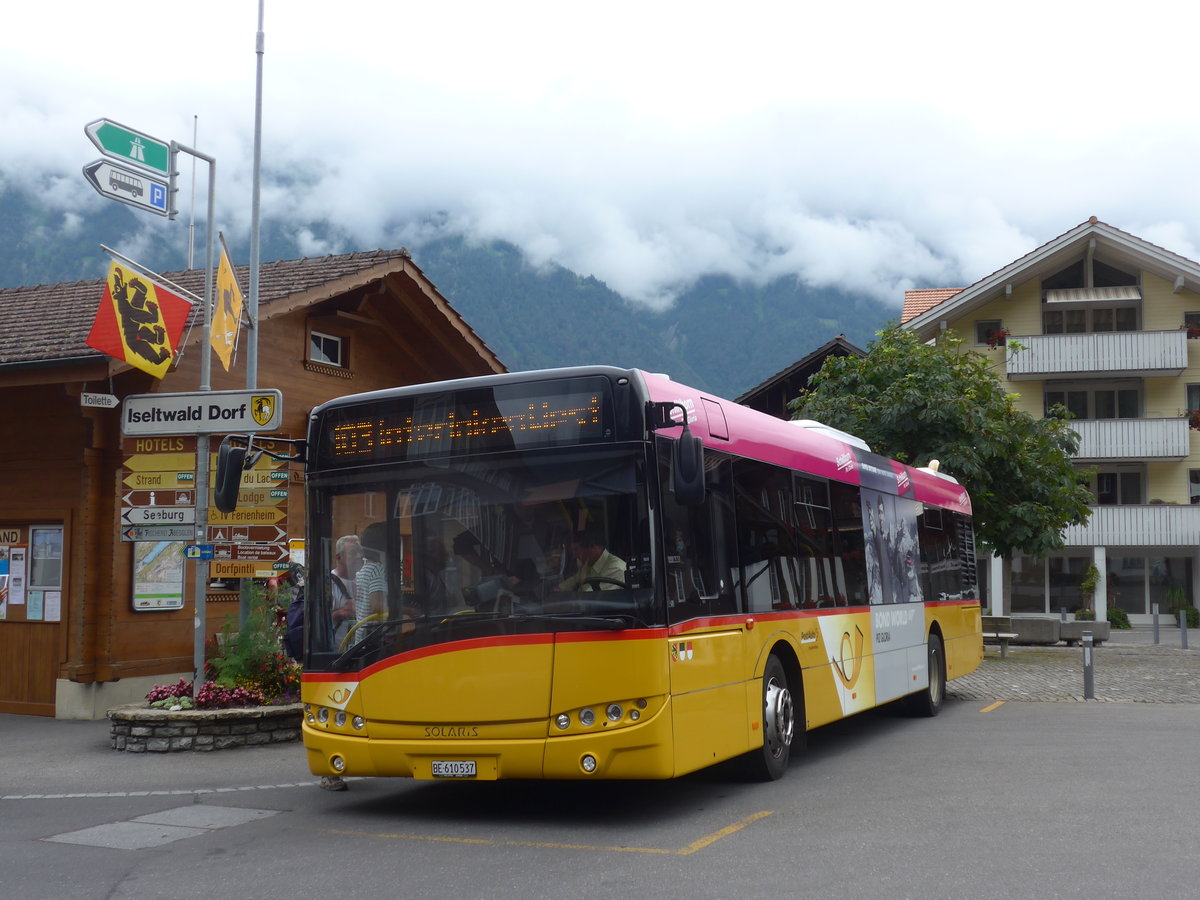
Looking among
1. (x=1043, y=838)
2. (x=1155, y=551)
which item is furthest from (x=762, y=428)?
(x=1155, y=551)

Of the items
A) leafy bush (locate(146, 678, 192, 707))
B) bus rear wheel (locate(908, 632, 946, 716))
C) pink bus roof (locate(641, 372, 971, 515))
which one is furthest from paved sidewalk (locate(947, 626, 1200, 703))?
leafy bush (locate(146, 678, 192, 707))

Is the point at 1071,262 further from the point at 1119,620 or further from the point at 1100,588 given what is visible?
the point at 1119,620

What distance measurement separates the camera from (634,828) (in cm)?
803

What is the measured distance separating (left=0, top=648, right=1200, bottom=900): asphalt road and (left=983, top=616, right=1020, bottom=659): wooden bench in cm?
1479

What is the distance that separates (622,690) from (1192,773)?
4.98m

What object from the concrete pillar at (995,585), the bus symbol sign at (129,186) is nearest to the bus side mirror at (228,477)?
the bus symbol sign at (129,186)

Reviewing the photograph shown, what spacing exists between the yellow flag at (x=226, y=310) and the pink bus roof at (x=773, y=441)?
5874 millimetres

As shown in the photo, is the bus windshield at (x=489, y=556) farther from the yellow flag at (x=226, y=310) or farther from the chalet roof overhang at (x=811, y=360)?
the chalet roof overhang at (x=811, y=360)

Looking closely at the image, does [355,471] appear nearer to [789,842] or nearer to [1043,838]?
[789,842]

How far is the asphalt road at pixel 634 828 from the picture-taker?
6492mm

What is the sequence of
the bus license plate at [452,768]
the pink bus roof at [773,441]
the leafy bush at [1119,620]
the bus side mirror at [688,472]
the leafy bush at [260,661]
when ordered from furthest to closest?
1. the leafy bush at [1119,620]
2. the leafy bush at [260,661]
3. the pink bus roof at [773,441]
4. the bus license plate at [452,768]
5. the bus side mirror at [688,472]

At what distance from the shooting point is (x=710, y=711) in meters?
8.51

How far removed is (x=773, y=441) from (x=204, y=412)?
550cm

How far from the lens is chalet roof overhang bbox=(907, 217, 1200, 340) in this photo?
41.1 metres
